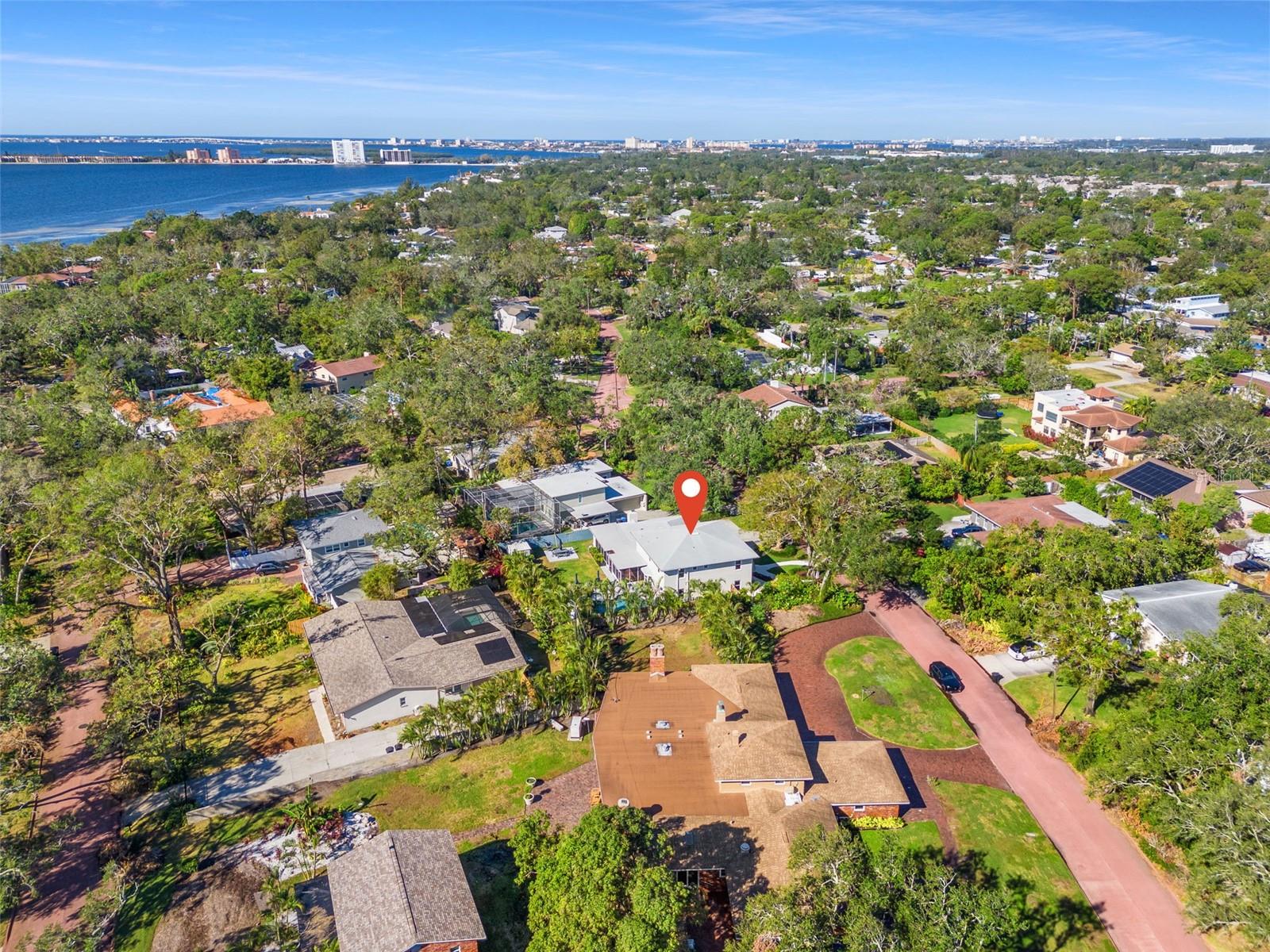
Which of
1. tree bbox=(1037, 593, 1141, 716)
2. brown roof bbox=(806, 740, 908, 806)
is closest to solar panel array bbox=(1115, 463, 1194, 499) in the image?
tree bbox=(1037, 593, 1141, 716)

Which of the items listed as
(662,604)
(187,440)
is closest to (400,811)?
(662,604)

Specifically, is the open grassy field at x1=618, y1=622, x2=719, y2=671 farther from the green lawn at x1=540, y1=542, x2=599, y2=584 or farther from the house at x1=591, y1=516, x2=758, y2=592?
the green lawn at x1=540, y1=542, x2=599, y2=584

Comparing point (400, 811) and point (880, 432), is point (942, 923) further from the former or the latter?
point (880, 432)

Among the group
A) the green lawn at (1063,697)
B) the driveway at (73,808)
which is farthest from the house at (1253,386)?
the driveway at (73,808)

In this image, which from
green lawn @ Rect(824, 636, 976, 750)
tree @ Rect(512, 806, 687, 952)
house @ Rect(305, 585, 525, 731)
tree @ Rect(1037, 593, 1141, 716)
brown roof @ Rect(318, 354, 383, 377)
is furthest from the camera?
brown roof @ Rect(318, 354, 383, 377)

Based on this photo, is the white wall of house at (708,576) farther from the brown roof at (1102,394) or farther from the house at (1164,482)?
the brown roof at (1102,394)

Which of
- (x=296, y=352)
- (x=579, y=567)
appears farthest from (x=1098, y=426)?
(x=296, y=352)

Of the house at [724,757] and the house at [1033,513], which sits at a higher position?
the house at [1033,513]
